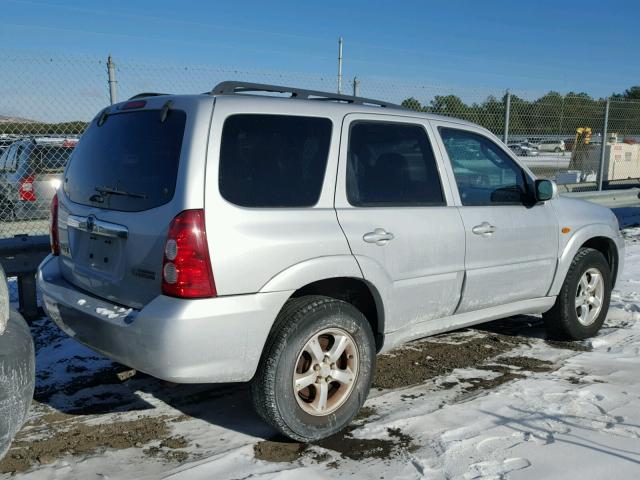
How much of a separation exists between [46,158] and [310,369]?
5.72 meters

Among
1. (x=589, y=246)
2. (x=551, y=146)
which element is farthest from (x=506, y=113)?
(x=589, y=246)

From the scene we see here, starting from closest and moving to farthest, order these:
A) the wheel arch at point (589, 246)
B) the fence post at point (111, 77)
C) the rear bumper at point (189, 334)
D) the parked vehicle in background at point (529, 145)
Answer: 1. the rear bumper at point (189, 334)
2. the wheel arch at point (589, 246)
3. the fence post at point (111, 77)
4. the parked vehicle in background at point (529, 145)

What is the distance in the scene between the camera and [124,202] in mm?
3312

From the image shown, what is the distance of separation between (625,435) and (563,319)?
66.5 inches

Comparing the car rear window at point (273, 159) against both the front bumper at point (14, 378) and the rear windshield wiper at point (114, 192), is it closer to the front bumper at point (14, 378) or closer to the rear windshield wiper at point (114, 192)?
the rear windshield wiper at point (114, 192)

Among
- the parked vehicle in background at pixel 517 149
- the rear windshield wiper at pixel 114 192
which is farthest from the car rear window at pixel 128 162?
the parked vehicle in background at pixel 517 149

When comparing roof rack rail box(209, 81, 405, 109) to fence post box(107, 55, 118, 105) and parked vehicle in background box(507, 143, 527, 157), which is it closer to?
fence post box(107, 55, 118, 105)

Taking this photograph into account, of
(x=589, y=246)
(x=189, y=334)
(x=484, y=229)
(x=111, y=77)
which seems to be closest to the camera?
(x=189, y=334)

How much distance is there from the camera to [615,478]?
303 cm

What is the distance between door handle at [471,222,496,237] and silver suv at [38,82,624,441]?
24 mm

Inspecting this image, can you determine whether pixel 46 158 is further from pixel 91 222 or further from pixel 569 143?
pixel 569 143

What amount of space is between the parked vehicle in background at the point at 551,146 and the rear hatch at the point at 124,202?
34.8ft

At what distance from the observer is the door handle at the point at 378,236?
11.8 ft

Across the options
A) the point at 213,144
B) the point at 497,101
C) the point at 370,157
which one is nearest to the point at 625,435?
the point at 370,157
